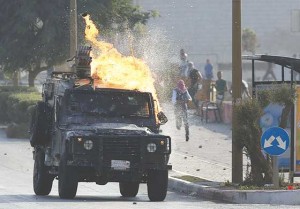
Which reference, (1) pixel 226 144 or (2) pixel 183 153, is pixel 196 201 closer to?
(2) pixel 183 153

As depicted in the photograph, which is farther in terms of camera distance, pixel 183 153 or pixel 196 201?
pixel 183 153

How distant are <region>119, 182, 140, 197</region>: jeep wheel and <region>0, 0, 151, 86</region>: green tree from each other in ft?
65.3

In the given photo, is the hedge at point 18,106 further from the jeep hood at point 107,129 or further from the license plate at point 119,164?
the license plate at point 119,164

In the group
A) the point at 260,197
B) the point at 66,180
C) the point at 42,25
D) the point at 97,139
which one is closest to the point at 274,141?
the point at 260,197

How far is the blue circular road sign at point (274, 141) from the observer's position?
20.4 meters

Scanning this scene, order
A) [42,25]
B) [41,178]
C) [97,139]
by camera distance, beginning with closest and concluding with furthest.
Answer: [97,139]
[41,178]
[42,25]

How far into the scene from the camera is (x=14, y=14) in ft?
140

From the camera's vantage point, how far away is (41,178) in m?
20.6

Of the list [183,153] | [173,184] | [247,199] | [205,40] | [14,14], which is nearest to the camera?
[247,199]

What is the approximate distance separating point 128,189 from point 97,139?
249 centimetres

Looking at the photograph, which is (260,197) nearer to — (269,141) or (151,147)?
(269,141)

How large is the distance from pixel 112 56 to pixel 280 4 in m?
56.1

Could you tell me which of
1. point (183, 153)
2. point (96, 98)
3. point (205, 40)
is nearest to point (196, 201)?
point (96, 98)

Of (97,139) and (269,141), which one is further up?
(97,139)
